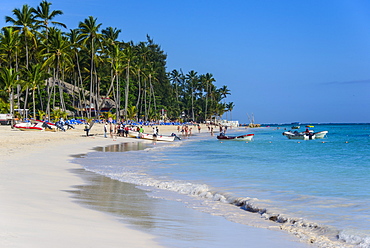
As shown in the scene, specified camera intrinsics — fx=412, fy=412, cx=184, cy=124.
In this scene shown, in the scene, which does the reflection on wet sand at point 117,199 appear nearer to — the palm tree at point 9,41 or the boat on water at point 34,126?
the boat on water at point 34,126

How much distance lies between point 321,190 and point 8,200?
31.4 ft

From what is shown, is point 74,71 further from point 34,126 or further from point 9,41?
point 34,126

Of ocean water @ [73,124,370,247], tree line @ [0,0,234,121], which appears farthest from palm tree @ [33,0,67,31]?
ocean water @ [73,124,370,247]

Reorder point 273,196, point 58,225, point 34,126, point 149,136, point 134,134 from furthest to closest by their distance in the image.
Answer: point 134,134
point 149,136
point 34,126
point 273,196
point 58,225

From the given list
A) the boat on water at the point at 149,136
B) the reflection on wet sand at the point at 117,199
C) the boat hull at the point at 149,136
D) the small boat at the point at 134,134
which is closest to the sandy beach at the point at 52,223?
the reflection on wet sand at the point at 117,199

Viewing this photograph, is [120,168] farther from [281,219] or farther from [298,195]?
[281,219]

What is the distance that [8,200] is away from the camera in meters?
8.40

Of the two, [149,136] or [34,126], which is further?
[149,136]

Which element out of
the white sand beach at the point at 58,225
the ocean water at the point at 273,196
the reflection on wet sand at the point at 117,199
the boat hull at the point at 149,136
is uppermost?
the boat hull at the point at 149,136

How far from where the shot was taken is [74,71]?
75.6 meters

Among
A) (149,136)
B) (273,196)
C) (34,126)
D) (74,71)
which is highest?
(74,71)

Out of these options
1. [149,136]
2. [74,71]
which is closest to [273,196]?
[149,136]

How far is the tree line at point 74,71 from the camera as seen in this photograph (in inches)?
2235

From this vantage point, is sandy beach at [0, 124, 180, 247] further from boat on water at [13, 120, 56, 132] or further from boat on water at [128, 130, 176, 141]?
boat on water at [128, 130, 176, 141]
